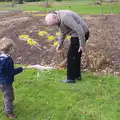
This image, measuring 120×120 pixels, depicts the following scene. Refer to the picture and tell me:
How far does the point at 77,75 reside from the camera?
21.6 feet

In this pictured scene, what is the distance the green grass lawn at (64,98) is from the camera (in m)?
5.18

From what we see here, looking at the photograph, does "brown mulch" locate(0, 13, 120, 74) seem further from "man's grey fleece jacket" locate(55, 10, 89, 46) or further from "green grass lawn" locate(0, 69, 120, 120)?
"man's grey fleece jacket" locate(55, 10, 89, 46)

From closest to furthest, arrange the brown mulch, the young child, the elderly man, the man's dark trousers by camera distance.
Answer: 1. the young child
2. the elderly man
3. the man's dark trousers
4. the brown mulch

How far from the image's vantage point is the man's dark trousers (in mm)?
6263

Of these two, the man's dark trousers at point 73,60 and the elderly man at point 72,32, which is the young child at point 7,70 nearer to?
the elderly man at point 72,32

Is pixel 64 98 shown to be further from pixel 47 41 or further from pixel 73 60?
pixel 47 41

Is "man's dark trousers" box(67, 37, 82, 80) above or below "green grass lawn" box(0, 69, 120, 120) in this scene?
above

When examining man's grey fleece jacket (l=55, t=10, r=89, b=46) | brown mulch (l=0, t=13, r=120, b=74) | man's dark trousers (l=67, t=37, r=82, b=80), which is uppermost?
man's grey fleece jacket (l=55, t=10, r=89, b=46)

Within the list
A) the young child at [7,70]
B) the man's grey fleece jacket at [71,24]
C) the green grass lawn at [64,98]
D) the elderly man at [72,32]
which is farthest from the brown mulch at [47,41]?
the young child at [7,70]

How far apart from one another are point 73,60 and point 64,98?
0.91 metres

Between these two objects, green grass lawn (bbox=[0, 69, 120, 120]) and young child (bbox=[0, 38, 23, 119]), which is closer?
young child (bbox=[0, 38, 23, 119])

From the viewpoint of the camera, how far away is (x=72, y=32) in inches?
242

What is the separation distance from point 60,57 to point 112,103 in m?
2.81

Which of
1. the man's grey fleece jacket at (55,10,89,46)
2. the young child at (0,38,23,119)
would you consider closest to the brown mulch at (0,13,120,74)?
the man's grey fleece jacket at (55,10,89,46)
